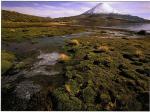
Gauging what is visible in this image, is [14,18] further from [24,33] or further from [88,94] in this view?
[88,94]

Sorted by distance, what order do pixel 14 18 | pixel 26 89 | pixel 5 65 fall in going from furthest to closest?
pixel 14 18
pixel 5 65
pixel 26 89

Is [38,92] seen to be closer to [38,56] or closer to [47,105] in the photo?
[47,105]

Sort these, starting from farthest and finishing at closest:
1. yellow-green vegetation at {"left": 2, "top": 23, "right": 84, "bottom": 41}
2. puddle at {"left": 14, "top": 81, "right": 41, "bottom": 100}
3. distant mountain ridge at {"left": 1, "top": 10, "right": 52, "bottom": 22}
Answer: distant mountain ridge at {"left": 1, "top": 10, "right": 52, "bottom": 22}, yellow-green vegetation at {"left": 2, "top": 23, "right": 84, "bottom": 41}, puddle at {"left": 14, "top": 81, "right": 41, "bottom": 100}

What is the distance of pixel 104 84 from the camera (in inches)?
497

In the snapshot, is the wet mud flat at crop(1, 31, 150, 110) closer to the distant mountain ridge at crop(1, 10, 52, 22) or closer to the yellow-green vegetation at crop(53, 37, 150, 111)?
the yellow-green vegetation at crop(53, 37, 150, 111)

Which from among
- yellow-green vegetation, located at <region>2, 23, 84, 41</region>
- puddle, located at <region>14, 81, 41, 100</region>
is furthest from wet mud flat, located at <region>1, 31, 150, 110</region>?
yellow-green vegetation, located at <region>2, 23, 84, 41</region>

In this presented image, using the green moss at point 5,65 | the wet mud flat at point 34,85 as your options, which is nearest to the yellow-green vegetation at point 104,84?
the wet mud flat at point 34,85

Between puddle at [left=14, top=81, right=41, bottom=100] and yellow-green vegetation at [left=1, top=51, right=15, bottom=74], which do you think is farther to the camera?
yellow-green vegetation at [left=1, top=51, right=15, bottom=74]

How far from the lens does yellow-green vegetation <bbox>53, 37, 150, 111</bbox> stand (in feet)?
35.3

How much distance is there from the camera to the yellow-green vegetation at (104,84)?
35.3 feet

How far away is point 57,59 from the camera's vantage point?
1805 centimetres

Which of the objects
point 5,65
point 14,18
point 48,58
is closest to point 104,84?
point 48,58

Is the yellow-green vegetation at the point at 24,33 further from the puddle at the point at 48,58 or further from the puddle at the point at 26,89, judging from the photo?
the puddle at the point at 26,89

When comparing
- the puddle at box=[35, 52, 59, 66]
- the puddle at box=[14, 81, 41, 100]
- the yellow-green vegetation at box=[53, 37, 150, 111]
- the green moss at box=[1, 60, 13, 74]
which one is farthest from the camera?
the puddle at box=[35, 52, 59, 66]
